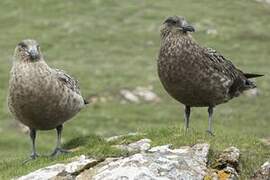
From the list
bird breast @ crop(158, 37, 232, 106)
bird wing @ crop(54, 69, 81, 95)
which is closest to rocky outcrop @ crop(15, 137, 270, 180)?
bird wing @ crop(54, 69, 81, 95)

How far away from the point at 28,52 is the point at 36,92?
980 millimetres

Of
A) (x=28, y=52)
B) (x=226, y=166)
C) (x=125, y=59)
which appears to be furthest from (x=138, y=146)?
(x=125, y=59)

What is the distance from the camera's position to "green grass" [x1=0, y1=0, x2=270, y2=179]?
634 inches

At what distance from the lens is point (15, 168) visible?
1517 centimetres

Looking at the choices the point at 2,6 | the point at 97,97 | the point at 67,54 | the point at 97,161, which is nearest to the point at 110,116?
the point at 97,97

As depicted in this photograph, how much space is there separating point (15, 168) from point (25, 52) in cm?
255

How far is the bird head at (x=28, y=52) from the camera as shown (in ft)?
49.0

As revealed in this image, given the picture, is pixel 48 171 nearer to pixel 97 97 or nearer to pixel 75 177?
pixel 75 177

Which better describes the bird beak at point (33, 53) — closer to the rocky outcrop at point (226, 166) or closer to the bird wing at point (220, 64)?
the bird wing at point (220, 64)

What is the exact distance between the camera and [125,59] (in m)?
52.9

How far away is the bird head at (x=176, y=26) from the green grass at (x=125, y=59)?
2.39m

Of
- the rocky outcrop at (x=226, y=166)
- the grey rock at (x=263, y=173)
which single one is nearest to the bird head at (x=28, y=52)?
the rocky outcrop at (x=226, y=166)

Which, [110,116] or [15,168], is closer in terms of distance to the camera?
[15,168]

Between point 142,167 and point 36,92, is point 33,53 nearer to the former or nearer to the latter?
point 36,92
